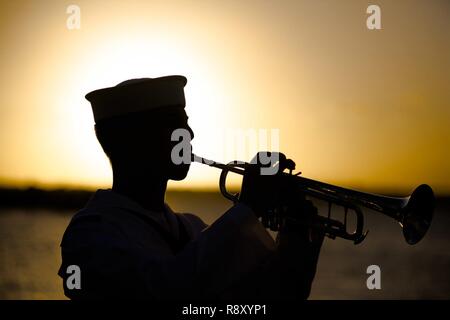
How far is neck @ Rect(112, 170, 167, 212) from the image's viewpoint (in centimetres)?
371

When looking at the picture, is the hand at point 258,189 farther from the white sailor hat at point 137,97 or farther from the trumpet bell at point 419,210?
the trumpet bell at point 419,210

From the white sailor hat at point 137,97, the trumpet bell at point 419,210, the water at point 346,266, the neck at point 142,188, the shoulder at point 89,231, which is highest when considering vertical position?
the white sailor hat at point 137,97

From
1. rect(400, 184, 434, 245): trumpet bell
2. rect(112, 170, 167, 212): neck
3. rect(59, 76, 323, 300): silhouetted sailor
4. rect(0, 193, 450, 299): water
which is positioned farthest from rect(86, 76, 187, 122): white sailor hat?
rect(0, 193, 450, 299): water

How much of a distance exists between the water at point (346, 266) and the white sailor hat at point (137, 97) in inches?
325

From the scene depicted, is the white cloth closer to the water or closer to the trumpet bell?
the trumpet bell

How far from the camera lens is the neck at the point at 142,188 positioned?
371 centimetres

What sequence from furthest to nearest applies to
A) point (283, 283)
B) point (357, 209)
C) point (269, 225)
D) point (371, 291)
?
point (371, 291), point (357, 209), point (269, 225), point (283, 283)

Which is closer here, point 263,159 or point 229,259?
point 229,259

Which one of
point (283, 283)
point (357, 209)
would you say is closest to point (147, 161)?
point (283, 283)

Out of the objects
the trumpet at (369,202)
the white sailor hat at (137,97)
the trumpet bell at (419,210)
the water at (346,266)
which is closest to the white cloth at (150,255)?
the white sailor hat at (137,97)
